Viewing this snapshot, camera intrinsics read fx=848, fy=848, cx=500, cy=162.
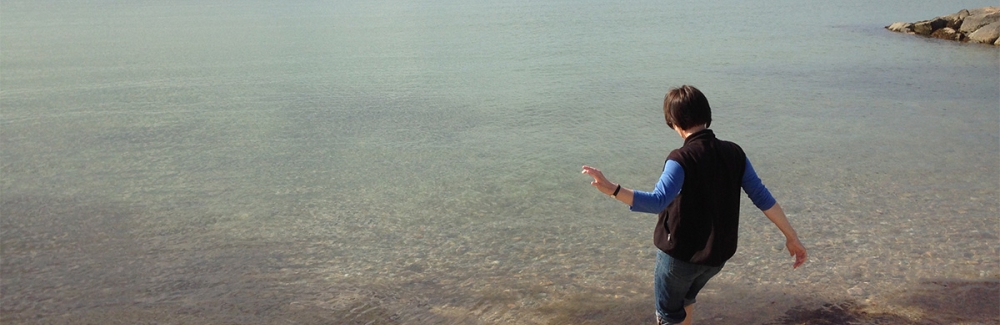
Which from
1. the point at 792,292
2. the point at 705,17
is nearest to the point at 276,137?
the point at 792,292

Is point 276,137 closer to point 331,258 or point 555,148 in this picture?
point 555,148

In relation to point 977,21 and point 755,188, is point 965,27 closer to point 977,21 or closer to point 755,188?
point 977,21

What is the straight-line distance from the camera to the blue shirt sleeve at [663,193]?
3.23 meters

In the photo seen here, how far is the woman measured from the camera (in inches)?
133

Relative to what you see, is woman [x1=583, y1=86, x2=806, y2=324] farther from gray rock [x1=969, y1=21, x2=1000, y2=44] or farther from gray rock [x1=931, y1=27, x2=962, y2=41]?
gray rock [x1=931, y1=27, x2=962, y2=41]

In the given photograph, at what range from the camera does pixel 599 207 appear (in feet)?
22.3

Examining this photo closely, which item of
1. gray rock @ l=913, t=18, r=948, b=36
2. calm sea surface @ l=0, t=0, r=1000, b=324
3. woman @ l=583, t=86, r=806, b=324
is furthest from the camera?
gray rock @ l=913, t=18, r=948, b=36

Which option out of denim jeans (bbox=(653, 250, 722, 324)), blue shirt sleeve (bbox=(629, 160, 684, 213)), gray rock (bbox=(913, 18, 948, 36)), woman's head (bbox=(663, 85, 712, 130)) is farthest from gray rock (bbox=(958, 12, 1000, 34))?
blue shirt sleeve (bbox=(629, 160, 684, 213))

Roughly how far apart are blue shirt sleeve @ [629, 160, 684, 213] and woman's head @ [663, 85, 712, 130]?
0.20 metres

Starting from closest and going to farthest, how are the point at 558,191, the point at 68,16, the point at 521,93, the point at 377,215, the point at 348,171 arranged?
the point at 377,215
the point at 558,191
the point at 348,171
the point at 521,93
the point at 68,16

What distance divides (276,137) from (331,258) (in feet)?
12.2

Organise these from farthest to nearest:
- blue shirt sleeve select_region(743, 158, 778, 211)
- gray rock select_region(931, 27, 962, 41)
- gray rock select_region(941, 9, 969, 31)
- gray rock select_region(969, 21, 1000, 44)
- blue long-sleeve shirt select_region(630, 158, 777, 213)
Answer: gray rock select_region(941, 9, 969, 31), gray rock select_region(931, 27, 962, 41), gray rock select_region(969, 21, 1000, 44), blue shirt sleeve select_region(743, 158, 778, 211), blue long-sleeve shirt select_region(630, 158, 777, 213)

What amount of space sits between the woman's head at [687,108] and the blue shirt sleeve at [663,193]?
200 mm

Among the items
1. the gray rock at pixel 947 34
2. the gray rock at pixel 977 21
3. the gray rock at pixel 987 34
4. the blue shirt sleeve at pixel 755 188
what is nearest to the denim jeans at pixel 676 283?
the blue shirt sleeve at pixel 755 188
